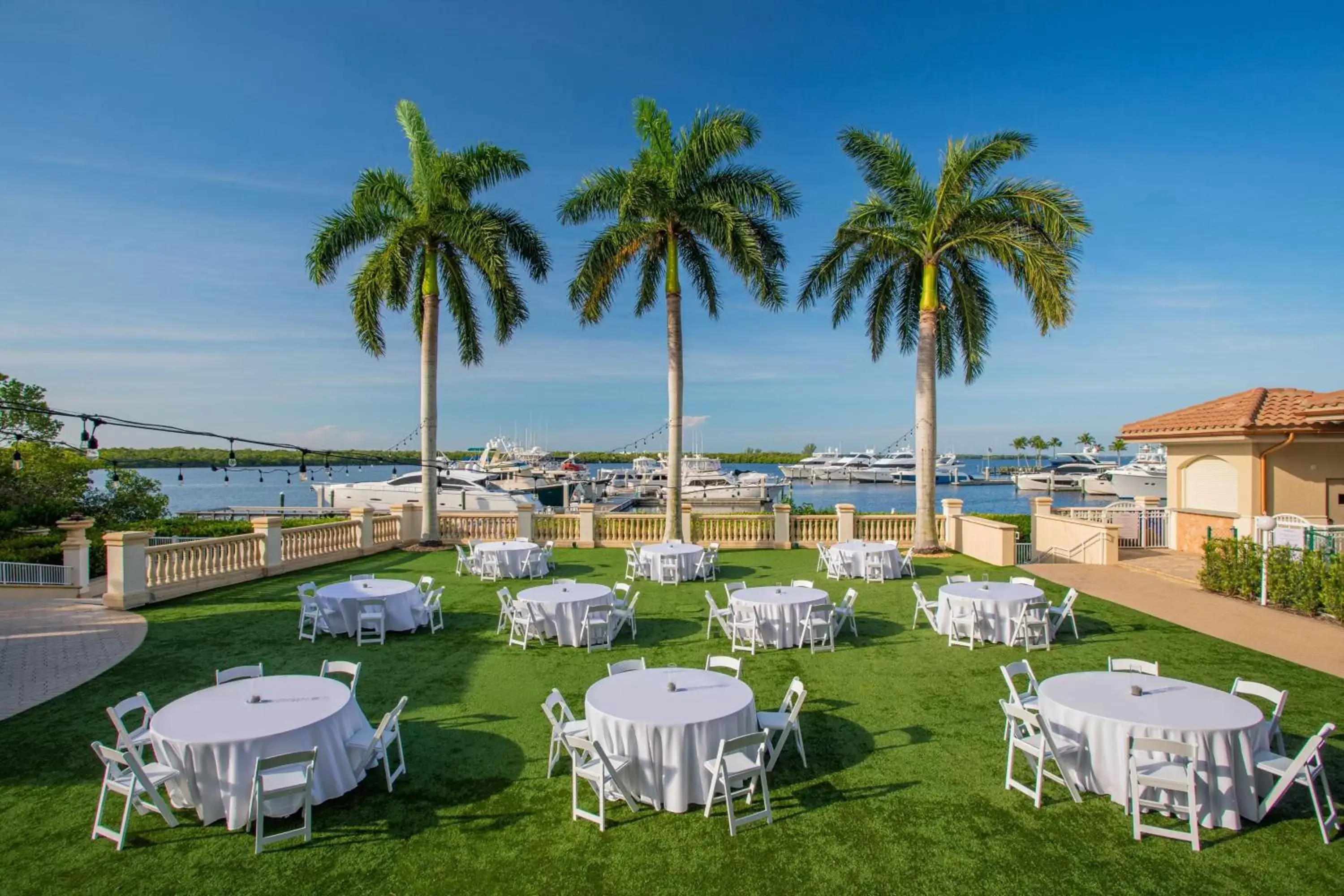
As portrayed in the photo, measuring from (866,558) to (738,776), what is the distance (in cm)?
1188

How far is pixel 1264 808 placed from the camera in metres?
5.67

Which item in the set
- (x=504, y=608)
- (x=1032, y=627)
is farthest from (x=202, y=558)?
(x=1032, y=627)

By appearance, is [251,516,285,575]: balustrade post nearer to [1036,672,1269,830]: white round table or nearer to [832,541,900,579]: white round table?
[832,541,900,579]: white round table

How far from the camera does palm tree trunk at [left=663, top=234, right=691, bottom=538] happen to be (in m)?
21.5

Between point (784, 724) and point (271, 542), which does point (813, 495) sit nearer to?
point (271, 542)

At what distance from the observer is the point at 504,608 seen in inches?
490

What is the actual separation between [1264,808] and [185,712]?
9025 millimetres

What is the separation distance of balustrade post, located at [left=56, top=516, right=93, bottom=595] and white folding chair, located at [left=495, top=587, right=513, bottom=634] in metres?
11.4

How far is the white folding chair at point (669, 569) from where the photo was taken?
665 inches

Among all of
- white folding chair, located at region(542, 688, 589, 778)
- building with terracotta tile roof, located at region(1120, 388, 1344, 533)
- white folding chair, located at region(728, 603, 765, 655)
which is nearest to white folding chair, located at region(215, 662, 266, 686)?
white folding chair, located at region(542, 688, 589, 778)

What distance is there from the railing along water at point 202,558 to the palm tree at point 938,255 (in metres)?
16.4

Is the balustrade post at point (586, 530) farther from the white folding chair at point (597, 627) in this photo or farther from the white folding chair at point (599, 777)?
the white folding chair at point (599, 777)

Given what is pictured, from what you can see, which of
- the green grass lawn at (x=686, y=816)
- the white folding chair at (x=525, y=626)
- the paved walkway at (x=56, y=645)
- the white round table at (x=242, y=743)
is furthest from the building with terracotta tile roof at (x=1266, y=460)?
the paved walkway at (x=56, y=645)

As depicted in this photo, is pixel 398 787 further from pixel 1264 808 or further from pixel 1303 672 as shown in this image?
pixel 1303 672
